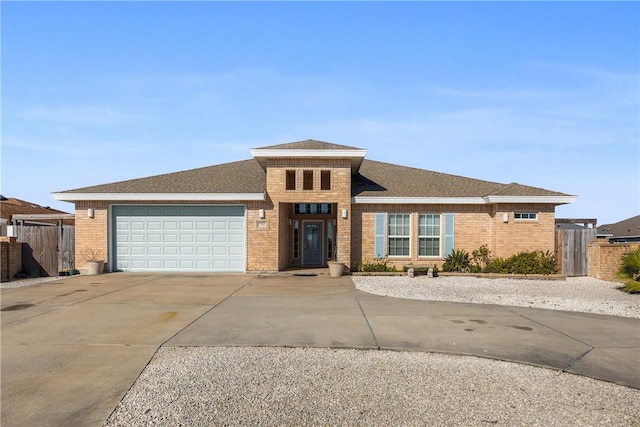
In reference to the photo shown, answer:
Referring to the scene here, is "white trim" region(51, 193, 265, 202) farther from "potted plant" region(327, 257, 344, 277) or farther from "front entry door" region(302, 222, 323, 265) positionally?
"front entry door" region(302, 222, 323, 265)

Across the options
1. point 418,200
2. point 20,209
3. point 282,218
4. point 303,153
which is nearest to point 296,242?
point 282,218

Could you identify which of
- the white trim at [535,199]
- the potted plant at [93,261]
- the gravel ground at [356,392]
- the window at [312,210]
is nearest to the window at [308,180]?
the window at [312,210]

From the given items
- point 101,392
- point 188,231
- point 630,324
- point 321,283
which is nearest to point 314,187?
point 321,283

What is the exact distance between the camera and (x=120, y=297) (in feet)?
37.2

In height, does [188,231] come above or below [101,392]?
above

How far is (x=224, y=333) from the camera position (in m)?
7.48

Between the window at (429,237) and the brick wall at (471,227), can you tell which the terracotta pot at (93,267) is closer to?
the brick wall at (471,227)

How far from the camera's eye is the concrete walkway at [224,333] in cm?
510

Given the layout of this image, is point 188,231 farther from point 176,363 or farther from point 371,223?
point 176,363

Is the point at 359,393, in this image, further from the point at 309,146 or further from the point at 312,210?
the point at 312,210

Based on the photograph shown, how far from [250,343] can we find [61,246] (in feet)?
46.6

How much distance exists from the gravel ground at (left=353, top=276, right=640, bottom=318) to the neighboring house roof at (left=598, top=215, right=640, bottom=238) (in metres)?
20.2

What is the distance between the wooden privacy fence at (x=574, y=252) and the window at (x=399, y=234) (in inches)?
256

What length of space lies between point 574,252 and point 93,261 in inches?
813
